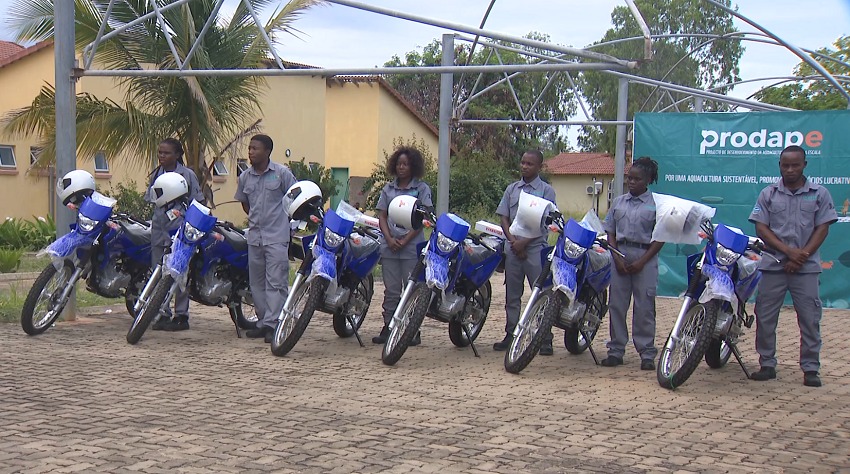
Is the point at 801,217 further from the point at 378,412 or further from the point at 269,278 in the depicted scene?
the point at 269,278

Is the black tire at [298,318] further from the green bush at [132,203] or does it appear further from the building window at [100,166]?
the building window at [100,166]

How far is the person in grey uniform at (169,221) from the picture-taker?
9.65 m

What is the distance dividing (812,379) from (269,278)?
4.44 m

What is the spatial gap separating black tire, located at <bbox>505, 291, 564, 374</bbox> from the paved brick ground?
5.1 inches

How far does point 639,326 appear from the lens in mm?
8586

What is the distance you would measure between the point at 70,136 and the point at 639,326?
5.68 metres

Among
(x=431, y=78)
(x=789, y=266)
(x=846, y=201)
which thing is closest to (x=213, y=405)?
(x=789, y=266)

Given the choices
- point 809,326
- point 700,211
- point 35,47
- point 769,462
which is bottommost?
point 769,462

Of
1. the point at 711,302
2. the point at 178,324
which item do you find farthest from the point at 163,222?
the point at 711,302

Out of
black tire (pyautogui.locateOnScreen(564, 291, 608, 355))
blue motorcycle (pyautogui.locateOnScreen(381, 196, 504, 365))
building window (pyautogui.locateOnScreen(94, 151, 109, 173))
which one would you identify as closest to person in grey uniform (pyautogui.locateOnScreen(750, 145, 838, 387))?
black tire (pyautogui.locateOnScreen(564, 291, 608, 355))

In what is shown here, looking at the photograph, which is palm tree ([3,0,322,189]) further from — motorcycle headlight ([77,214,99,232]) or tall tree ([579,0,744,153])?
tall tree ([579,0,744,153])

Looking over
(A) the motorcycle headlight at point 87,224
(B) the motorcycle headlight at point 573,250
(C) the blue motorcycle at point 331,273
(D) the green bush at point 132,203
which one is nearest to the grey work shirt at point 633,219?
(B) the motorcycle headlight at point 573,250

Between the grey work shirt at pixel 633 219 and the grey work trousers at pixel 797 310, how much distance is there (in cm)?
95

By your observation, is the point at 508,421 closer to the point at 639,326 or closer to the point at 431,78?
the point at 639,326
